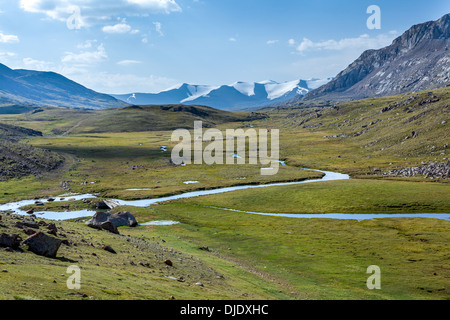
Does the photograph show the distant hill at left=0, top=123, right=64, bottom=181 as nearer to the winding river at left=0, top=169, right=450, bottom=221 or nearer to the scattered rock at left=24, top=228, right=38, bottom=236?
the winding river at left=0, top=169, right=450, bottom=221

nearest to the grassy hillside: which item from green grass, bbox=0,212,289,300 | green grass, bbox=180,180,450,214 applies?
green grass, bbox=180,180,450,214

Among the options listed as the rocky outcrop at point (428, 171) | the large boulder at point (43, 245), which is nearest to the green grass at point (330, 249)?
the large boulder at point (43, 245)

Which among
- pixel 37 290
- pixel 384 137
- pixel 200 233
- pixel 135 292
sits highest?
pixel 384 137

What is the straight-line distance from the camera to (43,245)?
29.8 m

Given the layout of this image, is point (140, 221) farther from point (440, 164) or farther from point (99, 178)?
point (440, 164)

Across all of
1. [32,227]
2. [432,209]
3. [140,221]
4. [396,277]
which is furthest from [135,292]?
[432,209]

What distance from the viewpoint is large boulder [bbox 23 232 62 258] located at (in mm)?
29625

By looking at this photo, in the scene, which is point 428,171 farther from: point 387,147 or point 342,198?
point 387,147

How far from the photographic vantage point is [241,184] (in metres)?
114

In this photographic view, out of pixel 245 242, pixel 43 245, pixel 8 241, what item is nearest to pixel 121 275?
pixel 43 245

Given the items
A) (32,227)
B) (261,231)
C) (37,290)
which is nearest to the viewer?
(37,290)

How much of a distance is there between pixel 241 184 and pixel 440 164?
62.8 meters

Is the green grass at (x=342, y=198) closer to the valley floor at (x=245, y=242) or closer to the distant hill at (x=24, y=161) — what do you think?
the valley floor at (x=245, y=242)

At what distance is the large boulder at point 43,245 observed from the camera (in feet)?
97.2
